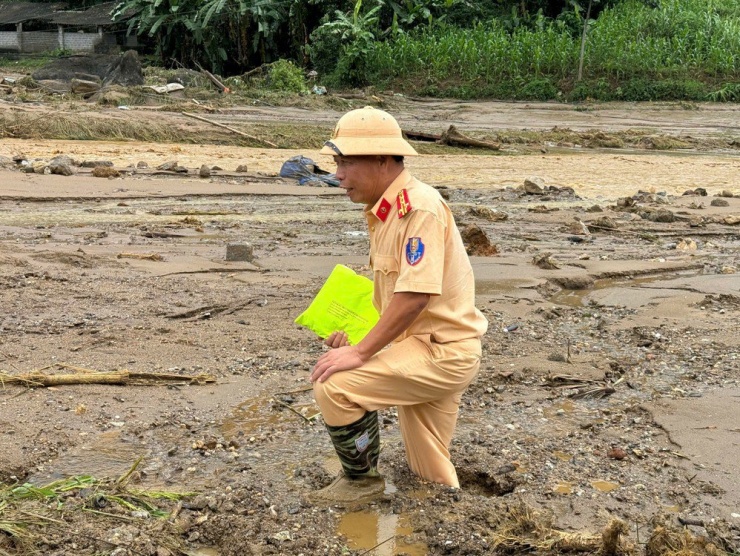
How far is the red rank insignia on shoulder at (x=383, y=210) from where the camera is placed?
10.2 ft

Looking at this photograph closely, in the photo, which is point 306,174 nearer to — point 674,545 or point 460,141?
point 460,141

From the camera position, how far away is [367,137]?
120 inches

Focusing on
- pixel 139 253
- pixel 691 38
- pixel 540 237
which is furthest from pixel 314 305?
pixel 691 38

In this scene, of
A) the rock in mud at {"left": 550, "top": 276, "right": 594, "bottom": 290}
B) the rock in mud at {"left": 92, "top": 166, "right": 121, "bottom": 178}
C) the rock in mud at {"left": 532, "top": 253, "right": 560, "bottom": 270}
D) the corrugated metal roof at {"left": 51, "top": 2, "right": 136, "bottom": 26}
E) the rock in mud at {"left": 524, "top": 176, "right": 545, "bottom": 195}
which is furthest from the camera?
the corrugated metal roof at {"left": 51, "top": 2, "right": 136, "bottom": 26}

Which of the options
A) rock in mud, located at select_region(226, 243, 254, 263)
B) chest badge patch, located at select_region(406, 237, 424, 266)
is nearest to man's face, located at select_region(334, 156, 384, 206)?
chest badge patch, located at select_region(406, 237, 424, 266)

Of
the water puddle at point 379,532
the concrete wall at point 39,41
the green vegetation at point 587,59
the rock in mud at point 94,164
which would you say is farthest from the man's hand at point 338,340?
the concrete wall at point 39,41

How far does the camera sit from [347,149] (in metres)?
3.04

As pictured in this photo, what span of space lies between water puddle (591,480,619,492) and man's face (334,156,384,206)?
1.42 m

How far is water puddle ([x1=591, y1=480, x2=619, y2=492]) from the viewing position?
3.61 meters

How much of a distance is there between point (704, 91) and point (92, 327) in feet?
77.0

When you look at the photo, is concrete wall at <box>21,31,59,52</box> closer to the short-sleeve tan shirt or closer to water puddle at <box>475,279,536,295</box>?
water puddle at <box>475,279,536,295</box>

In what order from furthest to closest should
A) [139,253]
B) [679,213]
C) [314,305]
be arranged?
[679,213] < [139,253] < [314,305]

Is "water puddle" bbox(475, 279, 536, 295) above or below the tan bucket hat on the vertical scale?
below

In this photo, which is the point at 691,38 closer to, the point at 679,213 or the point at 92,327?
the point at 679,213
